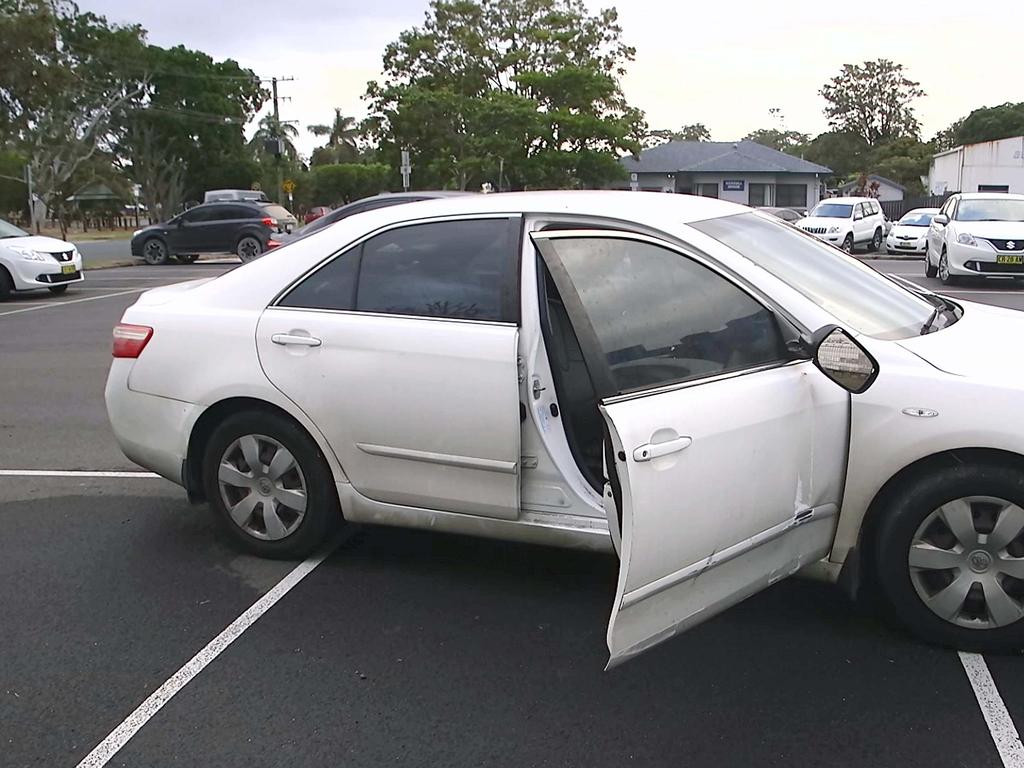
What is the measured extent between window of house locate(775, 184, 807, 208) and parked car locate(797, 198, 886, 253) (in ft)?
84.9

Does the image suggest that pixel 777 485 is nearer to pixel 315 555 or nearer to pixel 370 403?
pixel 370 403

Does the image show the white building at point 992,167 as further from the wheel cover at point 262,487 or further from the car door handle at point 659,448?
the car door handle at point 659,448

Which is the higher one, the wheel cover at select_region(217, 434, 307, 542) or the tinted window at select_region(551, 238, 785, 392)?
the tinted window at select_region(551, 238, 785, 392)

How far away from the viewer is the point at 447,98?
42688 millimetres

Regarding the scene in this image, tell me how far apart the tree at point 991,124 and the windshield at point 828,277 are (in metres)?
70.8

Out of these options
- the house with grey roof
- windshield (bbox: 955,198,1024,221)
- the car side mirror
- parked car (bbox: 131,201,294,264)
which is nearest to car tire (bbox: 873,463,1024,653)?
the car side mirror

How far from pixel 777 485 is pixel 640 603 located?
682mm

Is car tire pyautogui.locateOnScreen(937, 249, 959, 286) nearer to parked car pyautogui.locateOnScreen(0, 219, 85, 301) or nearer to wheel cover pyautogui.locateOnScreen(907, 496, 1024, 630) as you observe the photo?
wheel cover pyautogui.locateOnScreen(907, 496, 1024, 630)

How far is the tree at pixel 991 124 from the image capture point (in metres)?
69.9

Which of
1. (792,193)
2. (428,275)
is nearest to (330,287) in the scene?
(428,275)

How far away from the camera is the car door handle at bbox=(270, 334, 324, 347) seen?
423 cm

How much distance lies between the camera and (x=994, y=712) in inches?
124

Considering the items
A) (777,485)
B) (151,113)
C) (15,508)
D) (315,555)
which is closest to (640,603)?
(777,485)

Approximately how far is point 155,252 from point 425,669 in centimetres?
2450
